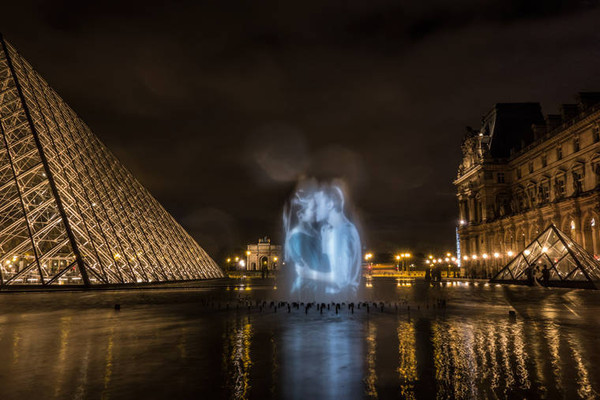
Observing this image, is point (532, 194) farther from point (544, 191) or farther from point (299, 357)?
point (299, 357)

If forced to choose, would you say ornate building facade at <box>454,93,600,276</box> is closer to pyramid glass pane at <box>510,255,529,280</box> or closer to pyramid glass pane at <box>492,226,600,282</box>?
pyramid glass pane at <box>492,226,600,282</box>

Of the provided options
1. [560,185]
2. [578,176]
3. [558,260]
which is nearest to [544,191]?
[560,185]

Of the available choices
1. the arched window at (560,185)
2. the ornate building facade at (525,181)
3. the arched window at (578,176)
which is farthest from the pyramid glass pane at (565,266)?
the arched window at (560,185)

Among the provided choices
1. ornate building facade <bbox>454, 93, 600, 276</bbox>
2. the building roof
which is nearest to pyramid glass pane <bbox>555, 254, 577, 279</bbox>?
ornate building facade <bbox>454, 93, 600, 276</bbox>

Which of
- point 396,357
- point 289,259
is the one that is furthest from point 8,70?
point 396,357

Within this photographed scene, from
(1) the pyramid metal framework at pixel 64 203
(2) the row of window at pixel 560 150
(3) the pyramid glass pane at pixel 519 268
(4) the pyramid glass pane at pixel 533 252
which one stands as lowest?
(3) the pyramid glass pane at pixel 519 268

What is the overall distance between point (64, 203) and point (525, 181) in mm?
53694

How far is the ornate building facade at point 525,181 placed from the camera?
1665 inches

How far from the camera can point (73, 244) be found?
2519 cm

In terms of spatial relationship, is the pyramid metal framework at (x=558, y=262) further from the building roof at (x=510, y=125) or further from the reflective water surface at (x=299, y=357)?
the building roof at (x=510, y=125)

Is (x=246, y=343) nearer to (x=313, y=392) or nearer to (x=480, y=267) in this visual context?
(x=313, y=392)

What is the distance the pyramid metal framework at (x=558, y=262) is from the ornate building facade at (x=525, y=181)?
589cm

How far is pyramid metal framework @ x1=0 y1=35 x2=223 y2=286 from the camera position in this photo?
26.1m

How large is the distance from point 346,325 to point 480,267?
57.4 meters
